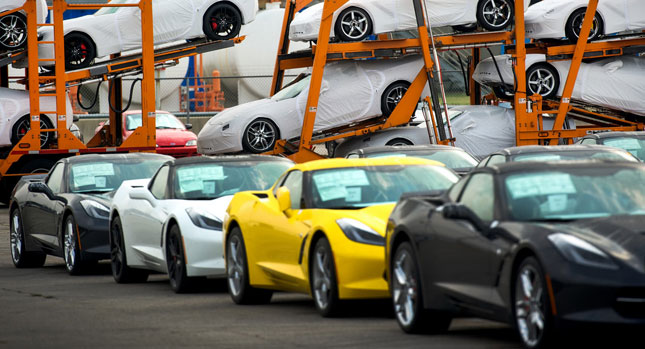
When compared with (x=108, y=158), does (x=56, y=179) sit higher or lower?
lower

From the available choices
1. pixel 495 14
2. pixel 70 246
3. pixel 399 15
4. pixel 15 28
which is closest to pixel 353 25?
pixel 399 15

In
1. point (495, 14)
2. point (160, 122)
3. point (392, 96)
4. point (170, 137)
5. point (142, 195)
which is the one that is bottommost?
point (142, 195)

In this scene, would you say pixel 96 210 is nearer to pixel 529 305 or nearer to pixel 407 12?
pixel 529 305

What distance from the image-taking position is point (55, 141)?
1041 inches

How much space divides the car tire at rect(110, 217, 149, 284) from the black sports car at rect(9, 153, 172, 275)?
0.48 meters

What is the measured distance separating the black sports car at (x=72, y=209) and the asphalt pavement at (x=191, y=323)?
1201mm

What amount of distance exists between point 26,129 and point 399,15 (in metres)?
7.94

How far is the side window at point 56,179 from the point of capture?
15914mm

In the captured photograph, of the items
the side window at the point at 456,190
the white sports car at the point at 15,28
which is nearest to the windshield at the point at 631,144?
the side window at the point at 456,190

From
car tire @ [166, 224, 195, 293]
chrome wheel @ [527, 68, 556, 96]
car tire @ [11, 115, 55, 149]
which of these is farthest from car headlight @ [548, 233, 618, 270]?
car tire @ [11, 115, 55, 149]

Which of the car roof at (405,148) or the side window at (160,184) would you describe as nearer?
the side window at (160,184)

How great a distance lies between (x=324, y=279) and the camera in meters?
9.74

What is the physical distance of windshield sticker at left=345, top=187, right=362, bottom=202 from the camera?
34.2 feet

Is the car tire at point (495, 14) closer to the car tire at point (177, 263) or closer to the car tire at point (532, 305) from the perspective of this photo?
the car tire at point (177, 263)
